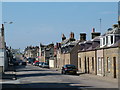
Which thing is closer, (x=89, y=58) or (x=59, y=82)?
(x=59, y=82)

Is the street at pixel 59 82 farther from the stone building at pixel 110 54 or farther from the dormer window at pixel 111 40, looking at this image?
the dormer window at pixel 111 40

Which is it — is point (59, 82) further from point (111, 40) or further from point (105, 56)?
point (105, 56)

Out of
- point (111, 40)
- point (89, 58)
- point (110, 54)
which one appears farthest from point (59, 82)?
point (89, 58)

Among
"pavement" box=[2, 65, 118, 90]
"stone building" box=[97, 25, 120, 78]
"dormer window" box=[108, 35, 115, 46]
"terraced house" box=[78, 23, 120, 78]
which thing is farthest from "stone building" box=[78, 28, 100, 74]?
"pavement" box=[2, 65, 118, 90]

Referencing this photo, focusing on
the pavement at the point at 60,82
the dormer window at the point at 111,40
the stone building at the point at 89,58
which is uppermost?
the dormer window at the point at 111,40

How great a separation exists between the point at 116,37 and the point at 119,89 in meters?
16.4

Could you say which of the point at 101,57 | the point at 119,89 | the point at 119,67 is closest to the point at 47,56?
the point at 101,57

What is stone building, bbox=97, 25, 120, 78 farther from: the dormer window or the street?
the street

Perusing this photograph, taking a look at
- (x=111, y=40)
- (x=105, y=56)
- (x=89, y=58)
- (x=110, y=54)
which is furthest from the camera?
(x=89, y=58)

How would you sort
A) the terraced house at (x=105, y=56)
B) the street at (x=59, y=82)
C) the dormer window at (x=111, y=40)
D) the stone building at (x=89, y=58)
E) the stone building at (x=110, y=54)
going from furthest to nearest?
the stone building at (x=89, y=58), the dormer window at (x=111, y=40), the terraced house at (x=105, y=56), the stone building at (x=110, y=54), the street at (x=59, y=82)

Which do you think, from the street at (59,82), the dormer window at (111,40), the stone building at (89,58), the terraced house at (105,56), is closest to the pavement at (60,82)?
the street at (59,82)

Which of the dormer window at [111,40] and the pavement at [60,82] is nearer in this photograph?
the pavement at [60,82]

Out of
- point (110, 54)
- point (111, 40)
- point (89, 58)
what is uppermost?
point (111, 40)

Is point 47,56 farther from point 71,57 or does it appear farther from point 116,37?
point 116,37
